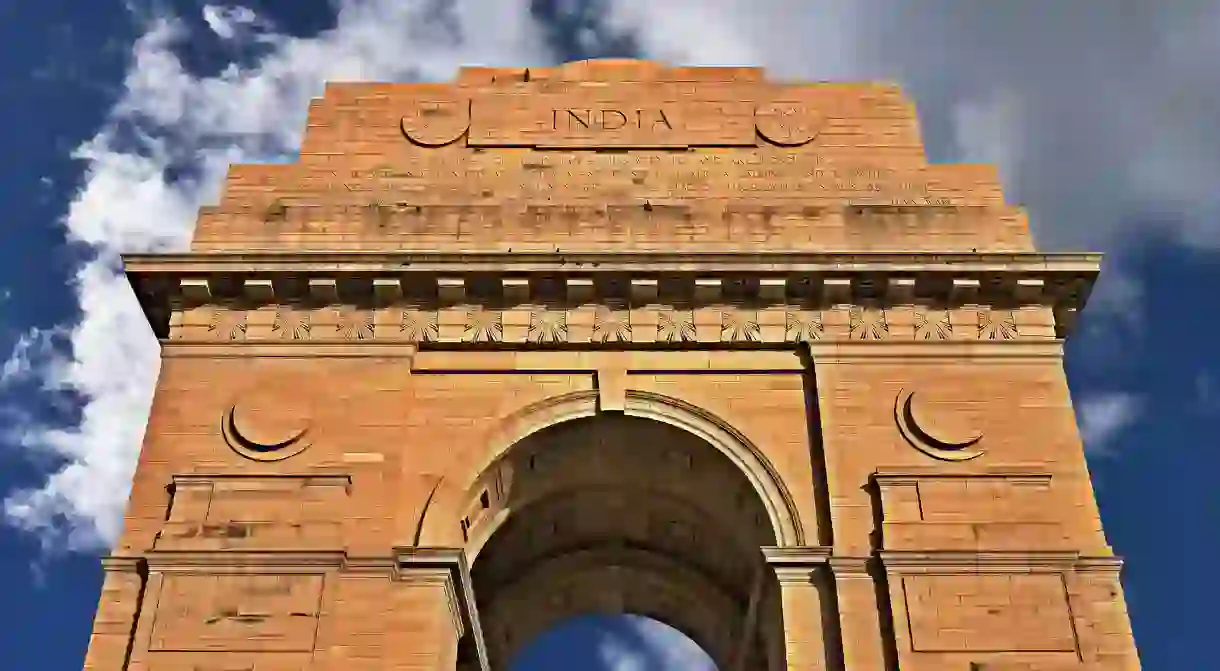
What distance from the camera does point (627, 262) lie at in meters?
20.4

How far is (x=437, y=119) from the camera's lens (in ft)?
80.4

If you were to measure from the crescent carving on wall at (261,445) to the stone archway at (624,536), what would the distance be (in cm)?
285

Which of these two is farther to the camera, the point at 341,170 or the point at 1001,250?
the point at 341,170

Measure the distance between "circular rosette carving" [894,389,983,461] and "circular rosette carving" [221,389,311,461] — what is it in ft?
31.1

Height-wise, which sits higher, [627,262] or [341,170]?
[341,170]

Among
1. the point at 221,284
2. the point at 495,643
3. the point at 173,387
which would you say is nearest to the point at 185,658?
the point at 173,387

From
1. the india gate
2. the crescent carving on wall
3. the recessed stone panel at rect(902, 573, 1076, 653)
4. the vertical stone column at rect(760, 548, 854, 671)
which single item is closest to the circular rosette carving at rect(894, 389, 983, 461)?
the india gate

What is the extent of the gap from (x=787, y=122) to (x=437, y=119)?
699 centimetres

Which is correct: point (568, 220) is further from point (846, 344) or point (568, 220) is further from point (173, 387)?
point (173, 387)

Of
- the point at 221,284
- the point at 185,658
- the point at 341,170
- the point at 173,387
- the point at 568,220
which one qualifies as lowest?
the point at 185,658

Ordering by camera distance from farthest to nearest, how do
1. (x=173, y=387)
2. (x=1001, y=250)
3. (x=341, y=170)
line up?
(x=341, y=170), (x=1001, y=250), (x=173, y=387)

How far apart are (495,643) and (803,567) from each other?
861cm

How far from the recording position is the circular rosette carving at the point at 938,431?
19.1m

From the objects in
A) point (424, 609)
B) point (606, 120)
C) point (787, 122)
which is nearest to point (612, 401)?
point (424, 609)
